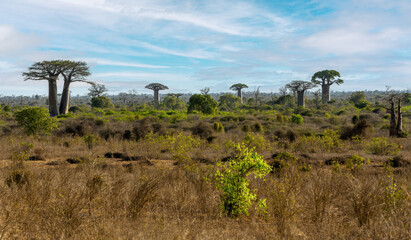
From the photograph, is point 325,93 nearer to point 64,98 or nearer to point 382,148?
point 64,98

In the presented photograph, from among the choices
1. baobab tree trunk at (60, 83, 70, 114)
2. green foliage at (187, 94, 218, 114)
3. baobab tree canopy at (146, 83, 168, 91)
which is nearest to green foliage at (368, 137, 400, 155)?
green foliage at (187, 94, 218, 114)

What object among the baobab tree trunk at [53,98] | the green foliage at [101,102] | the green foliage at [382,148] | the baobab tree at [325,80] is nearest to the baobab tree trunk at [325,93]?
the baobab tree at [325,80]

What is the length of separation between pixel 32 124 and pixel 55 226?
15.2 meters

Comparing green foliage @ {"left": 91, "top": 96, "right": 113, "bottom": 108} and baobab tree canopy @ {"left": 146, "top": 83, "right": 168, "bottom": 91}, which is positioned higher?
baobab tree canopy @ {"left": 146, "top": 83, "right": 168, "bottom": 91}

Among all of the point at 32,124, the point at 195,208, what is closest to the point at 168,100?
the point at 32,124

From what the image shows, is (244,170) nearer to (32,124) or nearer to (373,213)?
(373,213)

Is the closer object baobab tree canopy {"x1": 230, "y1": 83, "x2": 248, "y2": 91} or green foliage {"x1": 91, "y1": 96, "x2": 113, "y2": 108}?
green foliage {"x1": 91, "y1": 96, "x2": 113, "y2": 108}

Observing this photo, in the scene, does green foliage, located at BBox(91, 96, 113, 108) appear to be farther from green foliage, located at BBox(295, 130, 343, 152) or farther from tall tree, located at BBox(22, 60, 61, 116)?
green foliage, located at BBox(295, 130, 343, 152)

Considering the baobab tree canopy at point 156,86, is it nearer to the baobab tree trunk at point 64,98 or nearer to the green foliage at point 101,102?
the green foliage at point 101,102

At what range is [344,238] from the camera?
13.0 feet

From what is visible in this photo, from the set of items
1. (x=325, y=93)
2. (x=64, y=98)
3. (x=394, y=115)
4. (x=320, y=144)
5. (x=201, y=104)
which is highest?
(x=325, y=93)

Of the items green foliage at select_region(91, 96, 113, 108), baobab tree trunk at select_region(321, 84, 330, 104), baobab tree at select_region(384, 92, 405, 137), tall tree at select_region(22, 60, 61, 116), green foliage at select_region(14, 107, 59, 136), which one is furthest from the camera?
baobab tree trunk at select_region(321, 84, 330, 104)

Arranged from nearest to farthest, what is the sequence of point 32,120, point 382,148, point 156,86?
1. point 382,148
2. point 32,120
3. point 156,86

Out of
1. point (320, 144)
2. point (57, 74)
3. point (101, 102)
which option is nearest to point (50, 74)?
point (57, 74)
